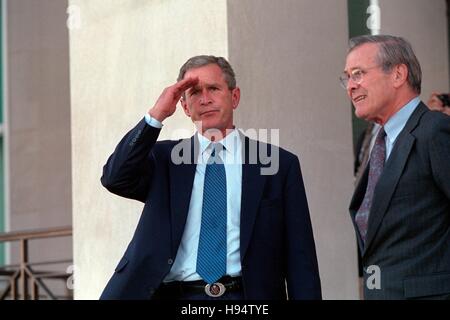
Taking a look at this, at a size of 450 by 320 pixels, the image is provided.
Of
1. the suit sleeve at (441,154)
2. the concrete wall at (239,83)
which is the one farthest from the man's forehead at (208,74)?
the concrete wall at (239,83)

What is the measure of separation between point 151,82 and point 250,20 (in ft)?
2.26

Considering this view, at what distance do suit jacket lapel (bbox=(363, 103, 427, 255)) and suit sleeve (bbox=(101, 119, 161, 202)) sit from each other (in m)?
0.90

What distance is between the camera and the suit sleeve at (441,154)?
3984 millimetres

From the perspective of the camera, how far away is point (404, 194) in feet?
13.4

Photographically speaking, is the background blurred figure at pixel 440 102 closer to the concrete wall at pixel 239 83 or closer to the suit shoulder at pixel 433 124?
the concrete wall at pixel 239 83

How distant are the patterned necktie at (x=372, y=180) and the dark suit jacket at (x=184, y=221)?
21cm

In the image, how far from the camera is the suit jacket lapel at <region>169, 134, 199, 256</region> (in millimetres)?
4203

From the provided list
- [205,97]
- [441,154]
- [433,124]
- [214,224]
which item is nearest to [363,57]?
[433,124]

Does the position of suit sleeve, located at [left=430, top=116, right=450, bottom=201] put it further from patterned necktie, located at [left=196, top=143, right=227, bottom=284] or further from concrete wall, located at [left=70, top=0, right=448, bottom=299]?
concrete wall, located at [left=70, top=0, right=448, bottom=299]

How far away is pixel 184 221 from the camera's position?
4.22m

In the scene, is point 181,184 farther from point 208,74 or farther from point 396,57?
point 396,57
